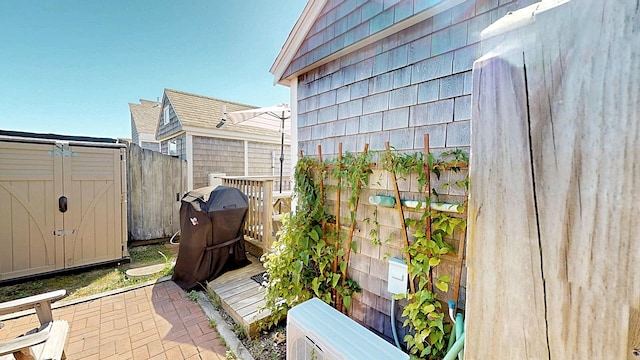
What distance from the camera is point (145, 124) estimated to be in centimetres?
1284

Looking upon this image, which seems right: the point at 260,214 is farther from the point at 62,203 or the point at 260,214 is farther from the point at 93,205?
the point at 62,203

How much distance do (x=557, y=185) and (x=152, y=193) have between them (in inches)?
276

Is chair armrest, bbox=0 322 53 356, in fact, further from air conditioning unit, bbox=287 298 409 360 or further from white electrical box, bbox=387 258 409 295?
white electrical box, bbox=387 258 409 295

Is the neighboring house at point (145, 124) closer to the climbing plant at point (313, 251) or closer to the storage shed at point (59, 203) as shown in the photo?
the storage shed at point (59, 203)

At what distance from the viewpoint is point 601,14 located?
0.29m

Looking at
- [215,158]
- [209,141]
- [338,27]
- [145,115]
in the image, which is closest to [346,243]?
[338,27]

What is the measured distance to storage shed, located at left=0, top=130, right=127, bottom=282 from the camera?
3531mm

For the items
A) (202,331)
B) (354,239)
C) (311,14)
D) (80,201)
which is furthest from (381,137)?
(80,201)

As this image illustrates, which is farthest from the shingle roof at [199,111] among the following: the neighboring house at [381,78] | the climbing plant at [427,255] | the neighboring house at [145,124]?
Result: the climbing plant at [427,255]

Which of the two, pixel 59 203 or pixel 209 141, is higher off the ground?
pixel 209 141

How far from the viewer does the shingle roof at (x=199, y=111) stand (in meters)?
7.62

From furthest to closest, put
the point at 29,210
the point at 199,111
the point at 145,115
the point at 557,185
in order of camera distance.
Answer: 1. the point at 145,115
2. the point at 199,111
3. the point at 29,210
4. the point at 557,185

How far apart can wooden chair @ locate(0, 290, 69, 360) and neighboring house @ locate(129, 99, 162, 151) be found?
11.2 m

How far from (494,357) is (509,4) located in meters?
1.89
